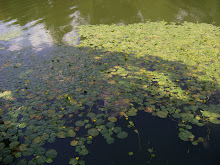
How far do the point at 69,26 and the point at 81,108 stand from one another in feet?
25.5

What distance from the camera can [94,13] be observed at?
13.2 m

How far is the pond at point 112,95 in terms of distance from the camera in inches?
134

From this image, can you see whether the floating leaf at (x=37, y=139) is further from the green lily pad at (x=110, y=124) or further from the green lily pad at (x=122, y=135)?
the green lily pad at (x=122, y=135)

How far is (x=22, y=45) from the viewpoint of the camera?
845 centimetres

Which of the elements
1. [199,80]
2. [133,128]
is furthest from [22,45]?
[199,80]

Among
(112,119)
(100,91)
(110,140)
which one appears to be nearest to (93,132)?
(110,140)

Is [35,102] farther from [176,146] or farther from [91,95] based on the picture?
[176,146]

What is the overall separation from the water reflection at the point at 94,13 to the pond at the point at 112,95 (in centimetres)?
97

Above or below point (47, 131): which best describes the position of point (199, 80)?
below

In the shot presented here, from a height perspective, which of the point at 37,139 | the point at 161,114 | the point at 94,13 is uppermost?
the point at 37,139

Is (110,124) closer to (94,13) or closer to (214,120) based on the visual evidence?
(214,120)

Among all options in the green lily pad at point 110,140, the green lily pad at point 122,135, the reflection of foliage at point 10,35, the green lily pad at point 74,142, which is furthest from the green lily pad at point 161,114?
the reflection of foliage at point 10,35

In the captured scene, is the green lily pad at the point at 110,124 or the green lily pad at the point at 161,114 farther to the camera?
the green lily pad at the point at 161,114

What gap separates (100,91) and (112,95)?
383 mm
